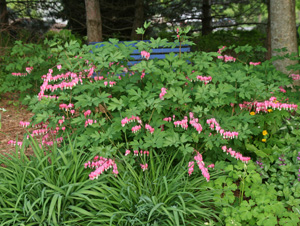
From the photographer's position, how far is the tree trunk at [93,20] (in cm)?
696

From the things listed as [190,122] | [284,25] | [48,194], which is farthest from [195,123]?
[284,25]

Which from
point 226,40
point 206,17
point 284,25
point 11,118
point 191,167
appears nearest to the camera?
point 191,167

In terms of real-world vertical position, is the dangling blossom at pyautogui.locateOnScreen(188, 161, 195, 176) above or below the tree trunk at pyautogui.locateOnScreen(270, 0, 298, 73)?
below

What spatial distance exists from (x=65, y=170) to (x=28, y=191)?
352mm

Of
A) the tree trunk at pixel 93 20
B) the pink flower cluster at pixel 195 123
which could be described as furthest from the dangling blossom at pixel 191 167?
the tree trunk at pixel 93 20

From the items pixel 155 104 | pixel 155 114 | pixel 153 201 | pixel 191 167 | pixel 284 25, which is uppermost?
pixel 284 25

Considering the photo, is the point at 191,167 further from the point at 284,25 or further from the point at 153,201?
the point at 284,25

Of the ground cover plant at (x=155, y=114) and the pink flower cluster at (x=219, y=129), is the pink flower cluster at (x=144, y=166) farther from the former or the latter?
the pink flower cluster at (x=219, y=129)

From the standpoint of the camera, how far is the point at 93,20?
7.05 meters

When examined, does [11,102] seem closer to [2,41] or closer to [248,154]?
[2,41]

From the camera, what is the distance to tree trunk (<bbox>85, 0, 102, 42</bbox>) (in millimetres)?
6957

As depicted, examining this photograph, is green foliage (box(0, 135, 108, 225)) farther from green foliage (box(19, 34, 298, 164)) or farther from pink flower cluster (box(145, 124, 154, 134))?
pink flower cluster (box(145, 124, 154, 134))

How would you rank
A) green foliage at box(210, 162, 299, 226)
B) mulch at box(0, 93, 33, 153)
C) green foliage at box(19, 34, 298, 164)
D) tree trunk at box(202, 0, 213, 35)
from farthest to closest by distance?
tree trunk at box(202, 0, 213, 35) < mulch at box(0, 93, 33, 153) < green foliage at box(19, 34, 298, 164) < green foliage at box(210, 162, 299, 226)

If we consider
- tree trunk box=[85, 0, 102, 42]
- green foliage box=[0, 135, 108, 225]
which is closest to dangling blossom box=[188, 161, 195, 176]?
green foliage box=[0, 135, 108, 225]
